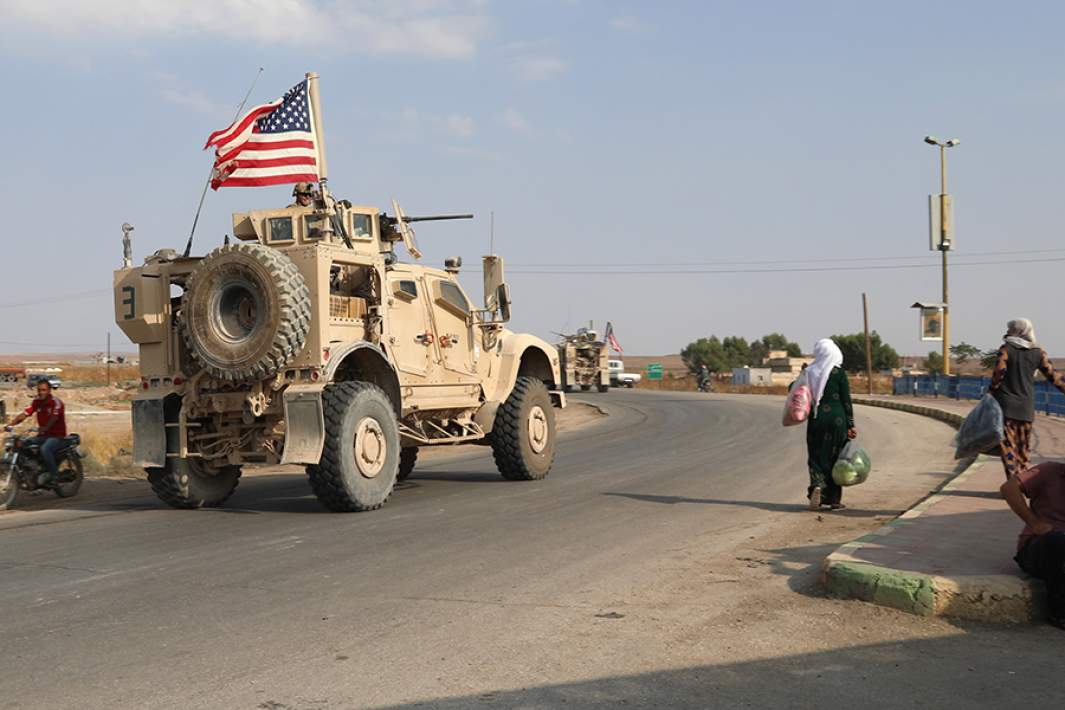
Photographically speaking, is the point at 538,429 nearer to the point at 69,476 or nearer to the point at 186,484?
the point at 186,484

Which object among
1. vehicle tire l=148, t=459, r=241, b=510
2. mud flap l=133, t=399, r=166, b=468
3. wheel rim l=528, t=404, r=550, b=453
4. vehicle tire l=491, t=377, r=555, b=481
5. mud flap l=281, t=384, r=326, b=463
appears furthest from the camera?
wheel rim l=528, t=404, r=550, b=453

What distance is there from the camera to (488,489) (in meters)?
12.7

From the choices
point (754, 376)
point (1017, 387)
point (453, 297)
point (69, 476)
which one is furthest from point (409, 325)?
point (754, 376)

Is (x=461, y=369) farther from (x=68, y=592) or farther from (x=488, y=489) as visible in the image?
(x=68, y=592)

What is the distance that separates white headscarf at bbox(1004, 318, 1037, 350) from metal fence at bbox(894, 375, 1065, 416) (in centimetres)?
1512

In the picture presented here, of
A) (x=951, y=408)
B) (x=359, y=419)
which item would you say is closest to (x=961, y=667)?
(x=359, y=419)

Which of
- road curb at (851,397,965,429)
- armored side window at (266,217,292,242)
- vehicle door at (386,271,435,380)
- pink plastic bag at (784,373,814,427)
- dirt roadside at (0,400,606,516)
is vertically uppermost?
armored side window at (266,217,292,242)

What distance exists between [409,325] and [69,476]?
5.12 m

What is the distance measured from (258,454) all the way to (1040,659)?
26.4ft

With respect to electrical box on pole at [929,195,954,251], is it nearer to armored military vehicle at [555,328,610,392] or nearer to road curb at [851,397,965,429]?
road curb at [851,397,965,429]

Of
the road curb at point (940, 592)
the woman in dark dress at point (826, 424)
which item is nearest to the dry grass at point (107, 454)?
the woman in dark dress at point (826, 424)

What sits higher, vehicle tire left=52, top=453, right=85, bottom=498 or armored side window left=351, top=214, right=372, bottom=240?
armored side window left=351, top=214, right=372, bottom=240

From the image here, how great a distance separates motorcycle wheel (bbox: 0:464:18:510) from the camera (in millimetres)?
12102

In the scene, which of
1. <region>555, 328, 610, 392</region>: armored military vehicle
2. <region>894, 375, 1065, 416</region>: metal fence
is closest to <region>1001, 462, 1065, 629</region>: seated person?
<region>894, 375, 1065, 416</region>: metal fence
